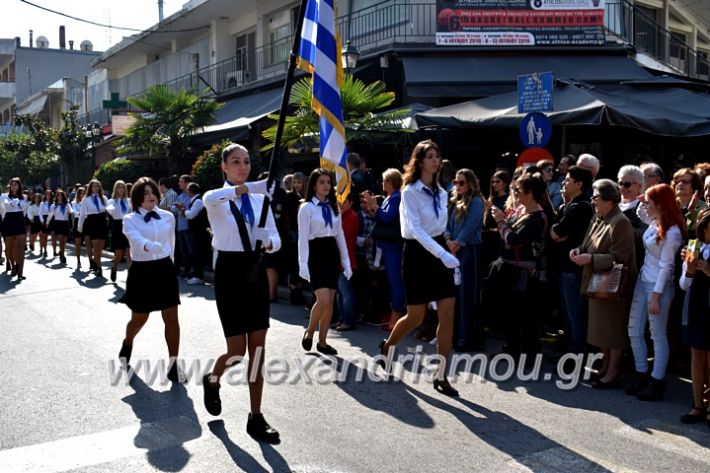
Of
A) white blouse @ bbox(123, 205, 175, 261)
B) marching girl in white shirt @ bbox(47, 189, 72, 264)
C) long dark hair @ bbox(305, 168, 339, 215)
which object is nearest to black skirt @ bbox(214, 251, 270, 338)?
white blouse @ bbox(123, 205, 175, 261)

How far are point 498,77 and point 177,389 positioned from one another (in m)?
11.8

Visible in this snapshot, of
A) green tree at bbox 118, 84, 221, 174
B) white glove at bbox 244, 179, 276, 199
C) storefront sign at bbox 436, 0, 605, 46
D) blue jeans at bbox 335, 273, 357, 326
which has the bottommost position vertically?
blue jeans at bbox 335, 273, 357, 326

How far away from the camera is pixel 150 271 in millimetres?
7074

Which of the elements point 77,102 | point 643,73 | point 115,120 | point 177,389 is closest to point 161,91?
point 115,120

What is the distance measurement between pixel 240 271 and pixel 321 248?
2.46m

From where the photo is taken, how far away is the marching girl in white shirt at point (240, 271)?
5.33 metres

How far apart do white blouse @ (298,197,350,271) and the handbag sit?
2459 millimetres

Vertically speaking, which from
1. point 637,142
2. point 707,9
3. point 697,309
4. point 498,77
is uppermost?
point 707,9

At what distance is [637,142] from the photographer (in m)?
16.0

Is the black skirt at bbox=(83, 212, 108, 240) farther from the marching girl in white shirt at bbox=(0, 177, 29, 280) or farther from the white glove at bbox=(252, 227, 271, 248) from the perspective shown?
the white glove at bbox=(252, 227, 271, 248)

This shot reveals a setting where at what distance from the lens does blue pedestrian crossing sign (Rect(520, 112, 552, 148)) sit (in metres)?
9.77

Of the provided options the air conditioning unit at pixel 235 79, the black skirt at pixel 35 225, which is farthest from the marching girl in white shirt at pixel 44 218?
the air conditioning unit at pixel 235 79

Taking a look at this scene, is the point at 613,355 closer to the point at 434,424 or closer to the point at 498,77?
the point at 434,424

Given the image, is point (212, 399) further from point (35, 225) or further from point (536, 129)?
point (35, 225)
